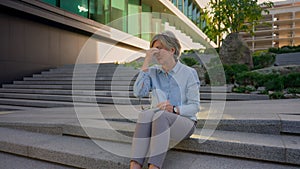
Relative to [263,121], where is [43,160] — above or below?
below

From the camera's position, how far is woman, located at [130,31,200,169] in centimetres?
170

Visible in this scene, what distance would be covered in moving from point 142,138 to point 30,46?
27.3 feet

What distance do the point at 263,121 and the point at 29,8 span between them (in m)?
8.56

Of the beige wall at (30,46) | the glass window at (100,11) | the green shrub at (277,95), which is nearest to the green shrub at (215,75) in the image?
the green shrub at (277,95)

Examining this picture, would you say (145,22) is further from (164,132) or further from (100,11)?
(164,132)

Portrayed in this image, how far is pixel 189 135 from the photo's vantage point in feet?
6.72

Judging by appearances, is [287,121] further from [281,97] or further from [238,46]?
[238,46]

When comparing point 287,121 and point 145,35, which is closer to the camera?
point 287,121

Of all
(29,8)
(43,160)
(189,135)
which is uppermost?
(29,8)

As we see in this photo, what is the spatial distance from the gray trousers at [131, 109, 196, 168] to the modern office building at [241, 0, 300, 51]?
5327 cm

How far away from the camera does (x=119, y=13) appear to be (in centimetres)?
1369

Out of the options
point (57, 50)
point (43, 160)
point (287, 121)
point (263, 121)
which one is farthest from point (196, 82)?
point (57, 50)

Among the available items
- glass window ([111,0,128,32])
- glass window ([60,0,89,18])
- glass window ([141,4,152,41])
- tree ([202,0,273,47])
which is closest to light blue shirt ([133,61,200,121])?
tree ([202,0,273,47])

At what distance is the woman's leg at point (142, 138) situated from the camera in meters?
1.68
